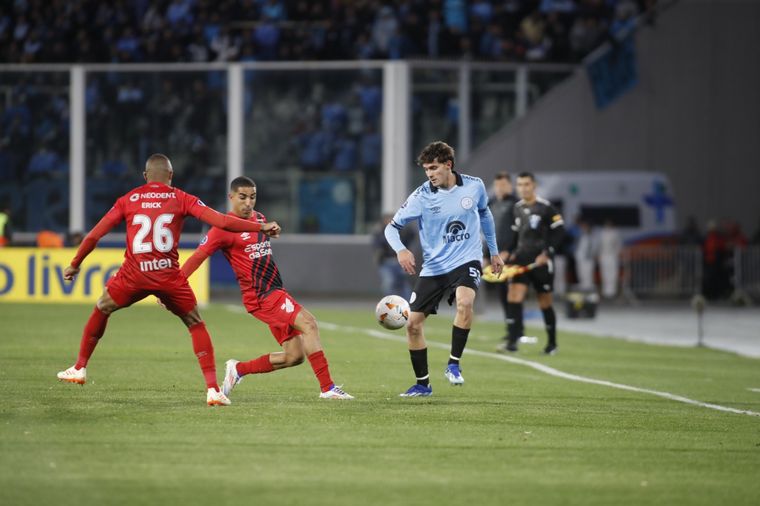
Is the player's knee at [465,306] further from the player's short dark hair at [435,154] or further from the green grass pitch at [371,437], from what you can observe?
the player's short dark hair at [435,154]

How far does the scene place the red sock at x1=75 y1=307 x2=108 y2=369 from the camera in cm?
1185

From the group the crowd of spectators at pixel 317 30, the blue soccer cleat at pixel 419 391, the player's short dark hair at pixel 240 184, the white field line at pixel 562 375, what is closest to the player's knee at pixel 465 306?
the blue soccer cleat at pixel 419 391

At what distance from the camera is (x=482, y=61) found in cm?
3525

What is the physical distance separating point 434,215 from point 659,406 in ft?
8.55

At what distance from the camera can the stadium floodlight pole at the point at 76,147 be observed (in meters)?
35.7

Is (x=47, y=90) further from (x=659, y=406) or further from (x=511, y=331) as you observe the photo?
(x=659, y=406)

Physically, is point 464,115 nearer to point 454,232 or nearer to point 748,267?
point 748,267

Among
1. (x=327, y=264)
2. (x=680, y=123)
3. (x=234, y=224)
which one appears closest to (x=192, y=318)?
(x=234, y=224)

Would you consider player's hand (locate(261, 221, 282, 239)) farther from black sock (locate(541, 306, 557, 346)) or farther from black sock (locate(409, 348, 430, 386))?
black sock (locate(541, 306, 557, 346))

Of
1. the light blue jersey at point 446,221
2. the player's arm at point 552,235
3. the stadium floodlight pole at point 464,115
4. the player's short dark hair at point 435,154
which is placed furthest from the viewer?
the stadium floodlight pole at point 464,115

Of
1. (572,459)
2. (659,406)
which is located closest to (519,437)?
(572,459)

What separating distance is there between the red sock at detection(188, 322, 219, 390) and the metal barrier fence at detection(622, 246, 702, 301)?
23160 mm

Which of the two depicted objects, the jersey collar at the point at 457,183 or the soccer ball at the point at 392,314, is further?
the soccer ball at the point at 392,314

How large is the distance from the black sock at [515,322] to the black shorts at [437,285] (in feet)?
18.8
